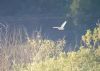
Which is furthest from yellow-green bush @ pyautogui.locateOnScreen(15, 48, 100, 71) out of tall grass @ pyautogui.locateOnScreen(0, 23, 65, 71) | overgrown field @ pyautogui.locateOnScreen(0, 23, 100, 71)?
tall grass @ pyautogui.locateOnScreen(0, 23, 65, 71)

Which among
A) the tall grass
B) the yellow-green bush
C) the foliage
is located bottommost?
the yellow-green bush

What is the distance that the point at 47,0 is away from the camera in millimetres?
25062

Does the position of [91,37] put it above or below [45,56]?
above

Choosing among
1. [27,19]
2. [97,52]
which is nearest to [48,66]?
[97,52]

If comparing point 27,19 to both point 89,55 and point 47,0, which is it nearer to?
point 47,0

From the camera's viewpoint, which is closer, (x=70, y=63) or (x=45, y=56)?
(x=70, y=63)

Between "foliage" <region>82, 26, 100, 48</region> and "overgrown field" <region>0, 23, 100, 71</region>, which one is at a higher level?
"foliage" <region>82, 26, 100, 48</region>

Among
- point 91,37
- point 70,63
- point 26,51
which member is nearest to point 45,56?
point 26,51

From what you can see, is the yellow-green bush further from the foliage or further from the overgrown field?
the foliage

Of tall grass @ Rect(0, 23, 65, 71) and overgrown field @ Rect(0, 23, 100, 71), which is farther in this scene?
tall grass @ Rect(0, 23, 65, 71)

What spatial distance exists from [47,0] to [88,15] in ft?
20.1

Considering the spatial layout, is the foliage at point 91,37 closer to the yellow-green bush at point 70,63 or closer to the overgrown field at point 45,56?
the overgrown field at point 45,56

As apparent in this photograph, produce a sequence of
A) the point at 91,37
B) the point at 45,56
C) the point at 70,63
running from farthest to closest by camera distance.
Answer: the point at 91,37, the point at 45,56, the point at 70,63

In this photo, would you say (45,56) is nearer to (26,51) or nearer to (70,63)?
(26,51)
